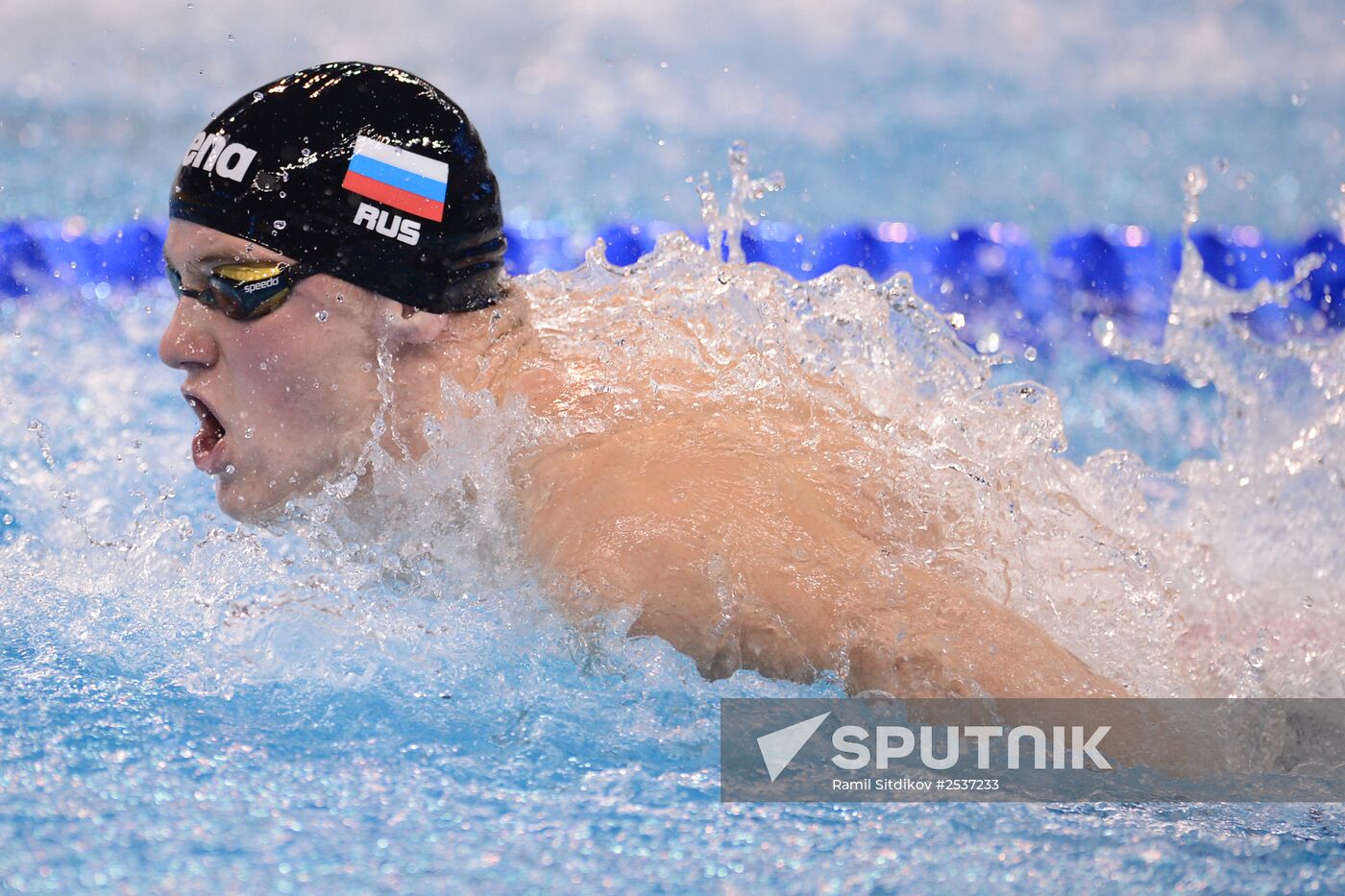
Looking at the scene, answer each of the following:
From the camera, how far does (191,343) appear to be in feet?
5.57

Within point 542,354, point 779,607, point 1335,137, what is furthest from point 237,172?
point 1335,137

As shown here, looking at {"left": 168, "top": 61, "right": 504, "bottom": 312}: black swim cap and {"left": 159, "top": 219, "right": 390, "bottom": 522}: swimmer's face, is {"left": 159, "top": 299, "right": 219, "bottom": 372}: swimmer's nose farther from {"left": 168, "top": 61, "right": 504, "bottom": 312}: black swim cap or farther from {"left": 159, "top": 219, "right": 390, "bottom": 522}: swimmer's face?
{"left": 168, "top": 61, "right": 504, "bottom": 312}: black swim cap

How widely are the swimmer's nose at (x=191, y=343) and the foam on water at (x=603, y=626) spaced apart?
0.24 m

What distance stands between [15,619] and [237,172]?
2.39 ft

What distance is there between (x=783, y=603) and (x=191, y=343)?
3.01ft

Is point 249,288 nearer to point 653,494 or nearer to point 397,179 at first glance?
point 397,179

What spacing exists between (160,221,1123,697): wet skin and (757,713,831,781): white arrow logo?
0.06m

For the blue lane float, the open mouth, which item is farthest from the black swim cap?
the blue lane float

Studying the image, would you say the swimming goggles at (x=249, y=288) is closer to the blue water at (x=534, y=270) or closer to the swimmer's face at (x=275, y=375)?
the swimmer's face at (x=275, y=375)

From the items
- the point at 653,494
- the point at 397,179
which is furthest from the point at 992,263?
the point at 653,494

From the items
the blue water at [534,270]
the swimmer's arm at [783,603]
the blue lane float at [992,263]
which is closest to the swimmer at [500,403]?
the swimmer's arm at [783,603]

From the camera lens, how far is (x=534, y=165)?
5648 mm

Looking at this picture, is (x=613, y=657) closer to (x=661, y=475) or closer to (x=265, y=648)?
(x=661, y=475)

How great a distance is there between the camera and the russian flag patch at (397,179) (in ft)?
5.71
